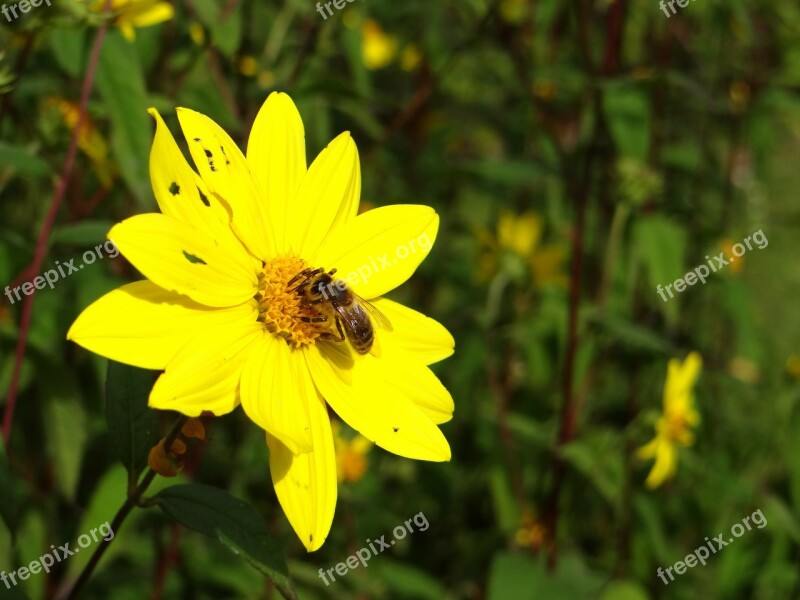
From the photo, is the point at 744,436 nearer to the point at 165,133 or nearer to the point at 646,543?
the point at 646,543

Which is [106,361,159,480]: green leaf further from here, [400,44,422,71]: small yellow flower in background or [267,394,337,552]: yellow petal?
[400,44,422,71]: small yellow flower in background

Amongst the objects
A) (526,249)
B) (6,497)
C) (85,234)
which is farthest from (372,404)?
(526,249)

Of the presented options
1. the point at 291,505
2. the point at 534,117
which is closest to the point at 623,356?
the point at 534,117

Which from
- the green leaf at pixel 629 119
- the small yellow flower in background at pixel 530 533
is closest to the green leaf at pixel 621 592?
the small yellow flower in background at pixel 530 533

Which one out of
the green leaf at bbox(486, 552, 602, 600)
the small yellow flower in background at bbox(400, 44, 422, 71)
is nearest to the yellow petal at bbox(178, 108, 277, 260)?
the green leaf at bbox(486, 552, 602, 600)

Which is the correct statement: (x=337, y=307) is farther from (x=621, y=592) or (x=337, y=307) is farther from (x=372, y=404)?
(x=621, y=592)
